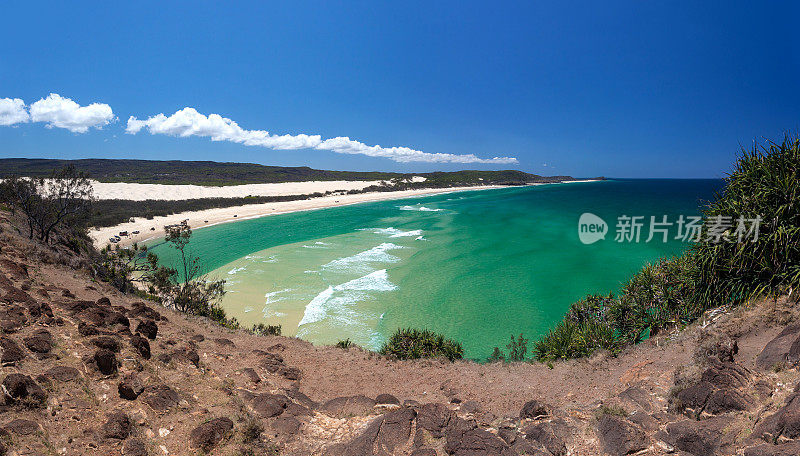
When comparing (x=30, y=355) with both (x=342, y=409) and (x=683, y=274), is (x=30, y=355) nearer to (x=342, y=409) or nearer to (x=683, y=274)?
(x=342, y=409)

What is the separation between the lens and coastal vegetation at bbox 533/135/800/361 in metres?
8.47

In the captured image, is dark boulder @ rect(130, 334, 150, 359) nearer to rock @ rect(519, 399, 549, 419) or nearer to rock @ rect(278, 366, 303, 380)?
rock @ rect(278, 366, 303, 380)

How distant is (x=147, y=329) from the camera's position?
8375 mm

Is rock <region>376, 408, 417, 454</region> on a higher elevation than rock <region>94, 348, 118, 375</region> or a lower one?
lower

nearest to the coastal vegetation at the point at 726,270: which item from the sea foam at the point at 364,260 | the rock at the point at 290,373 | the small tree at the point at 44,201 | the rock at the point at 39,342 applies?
the rock at the point at 290,373

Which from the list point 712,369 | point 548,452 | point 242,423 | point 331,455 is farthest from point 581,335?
point 242,423

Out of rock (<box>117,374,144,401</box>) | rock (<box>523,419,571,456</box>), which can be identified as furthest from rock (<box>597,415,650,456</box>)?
rock (<box>117,374,144,401</box>)

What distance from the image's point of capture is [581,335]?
11.6 metres

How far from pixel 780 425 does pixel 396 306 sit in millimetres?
18536

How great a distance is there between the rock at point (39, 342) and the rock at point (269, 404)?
3648mm

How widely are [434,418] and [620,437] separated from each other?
306 centimetres

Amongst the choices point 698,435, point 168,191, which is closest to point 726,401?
point 698,435

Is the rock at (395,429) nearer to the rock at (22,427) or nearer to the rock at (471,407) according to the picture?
the rock at (471,407)

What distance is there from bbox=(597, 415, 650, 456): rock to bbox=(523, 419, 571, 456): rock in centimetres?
56
